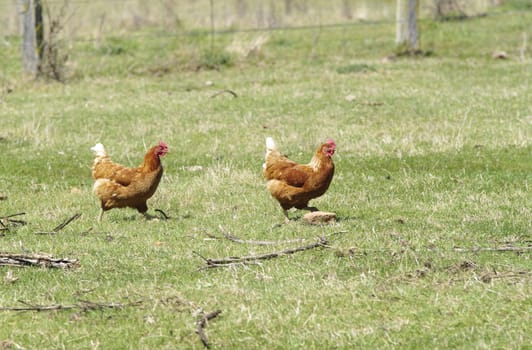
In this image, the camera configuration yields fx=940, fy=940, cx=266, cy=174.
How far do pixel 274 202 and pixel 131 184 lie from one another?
1.57 m

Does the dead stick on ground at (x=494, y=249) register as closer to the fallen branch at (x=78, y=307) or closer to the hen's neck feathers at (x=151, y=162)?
the fallen branch at (x=78, y=307)

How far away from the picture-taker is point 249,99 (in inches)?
623

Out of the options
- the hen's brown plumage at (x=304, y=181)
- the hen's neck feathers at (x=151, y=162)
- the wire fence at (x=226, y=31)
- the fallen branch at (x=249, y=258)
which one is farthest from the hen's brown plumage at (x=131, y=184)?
Answer: the wire fence at (x=226, y=31)

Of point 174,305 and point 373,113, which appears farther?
point 373,113

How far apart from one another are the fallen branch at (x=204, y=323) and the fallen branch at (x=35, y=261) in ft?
5.60

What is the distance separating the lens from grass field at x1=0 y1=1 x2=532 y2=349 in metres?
6.28

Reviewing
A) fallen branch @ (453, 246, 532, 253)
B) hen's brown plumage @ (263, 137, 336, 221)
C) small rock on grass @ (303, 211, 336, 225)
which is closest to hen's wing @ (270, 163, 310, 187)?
hen's brown plumage @ (263, 137, 336, 221)

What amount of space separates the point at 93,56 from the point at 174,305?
1534cm

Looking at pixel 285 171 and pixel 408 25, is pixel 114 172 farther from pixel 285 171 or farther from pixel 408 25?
pixel 408 25

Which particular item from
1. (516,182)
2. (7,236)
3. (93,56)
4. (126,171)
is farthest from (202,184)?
(93,56)

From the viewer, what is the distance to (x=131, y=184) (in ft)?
30.6

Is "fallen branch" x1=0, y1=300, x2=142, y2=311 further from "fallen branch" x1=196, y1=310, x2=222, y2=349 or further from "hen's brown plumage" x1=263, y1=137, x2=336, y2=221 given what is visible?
"hen's brown plumage" x1=263, y1=137, x2=336, y2=221

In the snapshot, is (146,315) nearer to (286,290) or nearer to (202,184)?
(286,290)

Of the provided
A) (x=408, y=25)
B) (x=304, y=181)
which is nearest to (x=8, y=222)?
(x=304, y=181)
